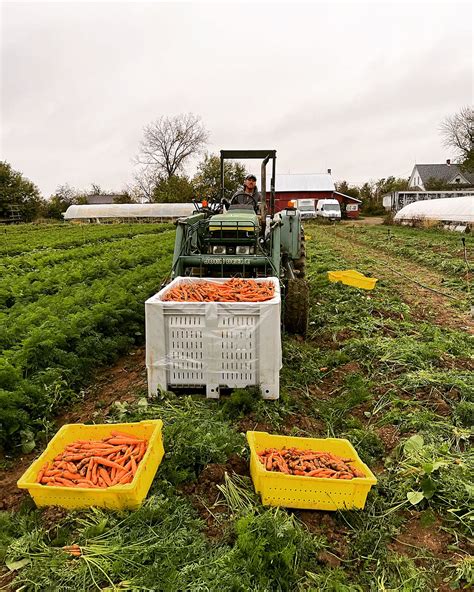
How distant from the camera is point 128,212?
46125 millimetres

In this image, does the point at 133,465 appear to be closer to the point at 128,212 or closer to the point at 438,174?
the point at 128,212

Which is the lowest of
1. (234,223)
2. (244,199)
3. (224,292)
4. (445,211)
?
(224,292)

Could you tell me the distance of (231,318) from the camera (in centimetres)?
451

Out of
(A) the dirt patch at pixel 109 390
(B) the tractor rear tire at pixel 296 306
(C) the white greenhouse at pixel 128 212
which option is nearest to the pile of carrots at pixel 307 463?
(A) the dirt patch at pixel 109 390

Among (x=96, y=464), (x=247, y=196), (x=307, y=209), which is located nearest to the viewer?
(x=96, y=464)

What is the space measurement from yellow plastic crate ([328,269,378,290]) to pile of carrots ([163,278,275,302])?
14.8ft

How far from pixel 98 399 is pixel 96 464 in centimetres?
190

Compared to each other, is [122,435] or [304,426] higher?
[122,435]

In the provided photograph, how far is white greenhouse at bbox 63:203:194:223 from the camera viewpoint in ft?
149

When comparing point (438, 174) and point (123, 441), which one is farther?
point (438, 174)

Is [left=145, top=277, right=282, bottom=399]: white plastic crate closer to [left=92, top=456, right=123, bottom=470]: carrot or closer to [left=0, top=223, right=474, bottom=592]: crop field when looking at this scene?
[left=0, top=223, right=474, bottom=592]: crop field

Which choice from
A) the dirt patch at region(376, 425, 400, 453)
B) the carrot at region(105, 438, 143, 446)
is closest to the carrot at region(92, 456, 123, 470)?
the carrot at region(105, 438, 143, 446)

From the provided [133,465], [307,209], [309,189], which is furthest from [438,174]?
[133,465]

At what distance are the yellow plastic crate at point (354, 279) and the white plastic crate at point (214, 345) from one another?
545 centimetres
